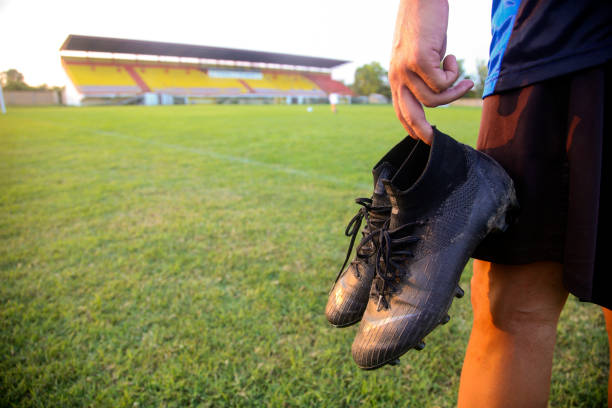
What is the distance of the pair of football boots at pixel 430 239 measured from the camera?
0.65 meters

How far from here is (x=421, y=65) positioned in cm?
64

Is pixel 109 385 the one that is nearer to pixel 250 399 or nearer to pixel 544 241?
pixel 250 399

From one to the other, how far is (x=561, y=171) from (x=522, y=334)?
0.31 meters

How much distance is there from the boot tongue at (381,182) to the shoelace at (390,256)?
0.38 ft

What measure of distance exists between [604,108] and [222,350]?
1351 millimetres

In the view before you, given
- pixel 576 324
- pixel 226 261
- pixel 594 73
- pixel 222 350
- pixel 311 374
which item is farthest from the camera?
pixel 226 261

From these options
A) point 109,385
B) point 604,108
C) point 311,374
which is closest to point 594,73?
point 604,108

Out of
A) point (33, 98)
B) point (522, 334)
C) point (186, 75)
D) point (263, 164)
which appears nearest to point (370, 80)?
point (186, 75)

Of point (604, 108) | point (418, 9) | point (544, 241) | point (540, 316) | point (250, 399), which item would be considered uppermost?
point (418, 9)

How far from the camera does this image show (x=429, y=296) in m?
0.67

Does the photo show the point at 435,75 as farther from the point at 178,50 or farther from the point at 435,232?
the point at 178,50

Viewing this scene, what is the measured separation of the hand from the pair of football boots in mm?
66

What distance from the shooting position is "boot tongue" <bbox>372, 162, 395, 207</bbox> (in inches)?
32.6

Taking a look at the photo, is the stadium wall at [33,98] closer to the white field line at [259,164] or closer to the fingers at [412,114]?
the white field line at [259,164]
